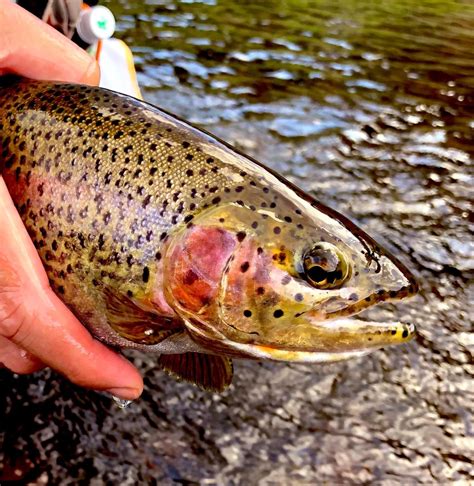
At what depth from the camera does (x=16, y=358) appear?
6.26 feet

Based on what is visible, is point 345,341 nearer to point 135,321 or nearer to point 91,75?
point 135,321

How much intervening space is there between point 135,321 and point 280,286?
38cm

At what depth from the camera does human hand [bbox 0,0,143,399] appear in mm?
1671

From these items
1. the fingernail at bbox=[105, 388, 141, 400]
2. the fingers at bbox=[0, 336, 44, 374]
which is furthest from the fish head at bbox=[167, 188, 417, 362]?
the fingers at bbox=[0, 336, 44, 374]

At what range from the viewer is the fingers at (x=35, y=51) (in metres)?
1.87

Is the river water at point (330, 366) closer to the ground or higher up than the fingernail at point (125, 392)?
closer to the ground

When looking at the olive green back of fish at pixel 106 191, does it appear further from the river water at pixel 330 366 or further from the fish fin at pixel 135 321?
the river water at pixel 330 366

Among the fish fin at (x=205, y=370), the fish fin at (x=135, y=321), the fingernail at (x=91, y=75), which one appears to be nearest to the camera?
the fish fin at (x=135, y=321)

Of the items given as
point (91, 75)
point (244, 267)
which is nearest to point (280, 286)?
point (244, 267)

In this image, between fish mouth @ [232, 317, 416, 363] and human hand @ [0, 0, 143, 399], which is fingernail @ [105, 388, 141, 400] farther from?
fish mouth @ [232, 317, 416, 363]

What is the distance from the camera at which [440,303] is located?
9.86 ft

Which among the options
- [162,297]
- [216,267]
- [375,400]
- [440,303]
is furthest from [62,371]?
[440,303]

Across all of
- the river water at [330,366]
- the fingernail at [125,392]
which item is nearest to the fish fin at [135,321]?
the fingernail at [125,392]

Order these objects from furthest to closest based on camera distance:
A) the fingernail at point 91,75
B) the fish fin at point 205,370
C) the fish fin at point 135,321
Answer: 1. the fingernail at point 91,75
2. the fish fin at point 205,370
3. the fish fin at point 135,321
